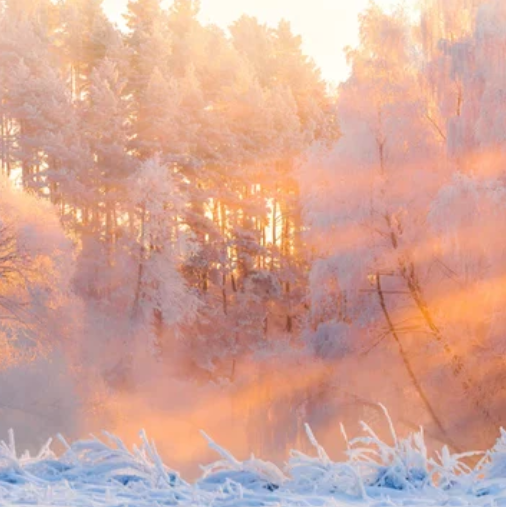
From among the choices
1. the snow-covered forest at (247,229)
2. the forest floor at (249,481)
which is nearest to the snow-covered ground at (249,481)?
the forest floor at (249,481)

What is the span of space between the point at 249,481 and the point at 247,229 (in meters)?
30.0

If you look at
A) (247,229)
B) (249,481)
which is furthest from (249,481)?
(247,229)

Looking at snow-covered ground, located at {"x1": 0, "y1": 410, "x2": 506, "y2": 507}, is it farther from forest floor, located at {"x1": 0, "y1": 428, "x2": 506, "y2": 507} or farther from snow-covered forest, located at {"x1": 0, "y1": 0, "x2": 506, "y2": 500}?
snow-covered forest, located at {"x1": 0, "y1": 0, "x2": 506, "y2": 500}

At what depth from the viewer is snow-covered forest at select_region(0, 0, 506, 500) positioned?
16.4 meters

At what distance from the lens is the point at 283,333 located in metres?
32.0

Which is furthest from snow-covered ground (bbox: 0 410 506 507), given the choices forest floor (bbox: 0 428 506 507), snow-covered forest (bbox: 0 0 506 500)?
snow-covered forest (bbox: 0 0 506 500)

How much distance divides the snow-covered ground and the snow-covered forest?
35.9 ft

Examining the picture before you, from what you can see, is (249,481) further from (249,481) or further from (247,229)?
(247,229)

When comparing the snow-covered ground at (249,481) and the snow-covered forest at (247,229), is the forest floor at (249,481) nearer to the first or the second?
the snow-covered ground at (249,481)

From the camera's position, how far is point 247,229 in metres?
34.1

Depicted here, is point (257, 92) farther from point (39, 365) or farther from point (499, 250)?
point (499, 250)

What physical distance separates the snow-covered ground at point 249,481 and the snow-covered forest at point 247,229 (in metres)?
10.9

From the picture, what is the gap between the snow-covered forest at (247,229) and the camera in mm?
16359

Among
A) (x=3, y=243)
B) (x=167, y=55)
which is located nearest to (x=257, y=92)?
(x=167, y=55)
